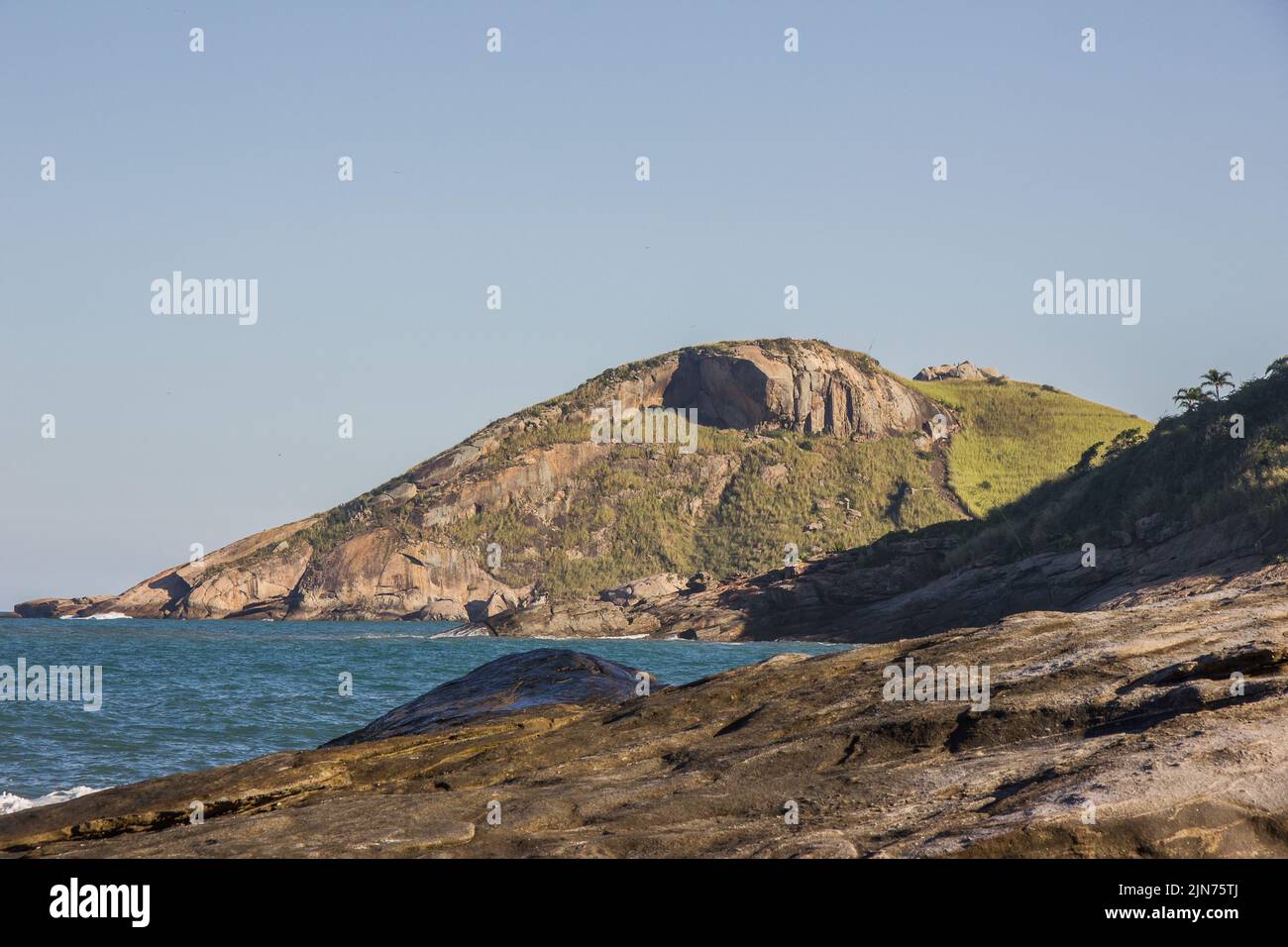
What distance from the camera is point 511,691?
81.2 ft

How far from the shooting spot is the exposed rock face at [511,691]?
2300cm

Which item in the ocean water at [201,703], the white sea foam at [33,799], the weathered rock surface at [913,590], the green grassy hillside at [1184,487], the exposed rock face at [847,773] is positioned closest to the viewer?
the exposed rock face at [847,773]

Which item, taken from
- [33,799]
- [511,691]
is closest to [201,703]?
[33,799]

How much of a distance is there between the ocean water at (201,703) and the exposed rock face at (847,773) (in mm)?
10895

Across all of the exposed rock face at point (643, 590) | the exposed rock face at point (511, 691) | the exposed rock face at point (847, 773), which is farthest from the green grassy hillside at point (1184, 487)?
the exposed rock face at point (847, 773)

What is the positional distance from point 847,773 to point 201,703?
A: 33.2 m

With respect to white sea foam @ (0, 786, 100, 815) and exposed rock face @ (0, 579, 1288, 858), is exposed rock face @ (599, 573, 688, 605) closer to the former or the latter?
white sea foam @ (0, 786, 100, 815)

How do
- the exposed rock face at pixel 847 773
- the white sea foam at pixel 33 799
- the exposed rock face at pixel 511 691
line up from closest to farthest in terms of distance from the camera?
the exposed rock face at pixel 847 773 → the exposed rock face at pixel 511 691 → the white sea foam at pixel 33 799

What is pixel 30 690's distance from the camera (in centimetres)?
4469

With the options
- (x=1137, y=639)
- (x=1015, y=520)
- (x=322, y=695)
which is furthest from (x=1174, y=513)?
(x=1137, y=639)

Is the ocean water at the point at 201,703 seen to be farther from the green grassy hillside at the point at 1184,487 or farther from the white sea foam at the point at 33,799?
the green grassy hillside at the point at 1184,487

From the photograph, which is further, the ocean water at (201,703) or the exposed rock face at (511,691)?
the ocean water at (201,703)
